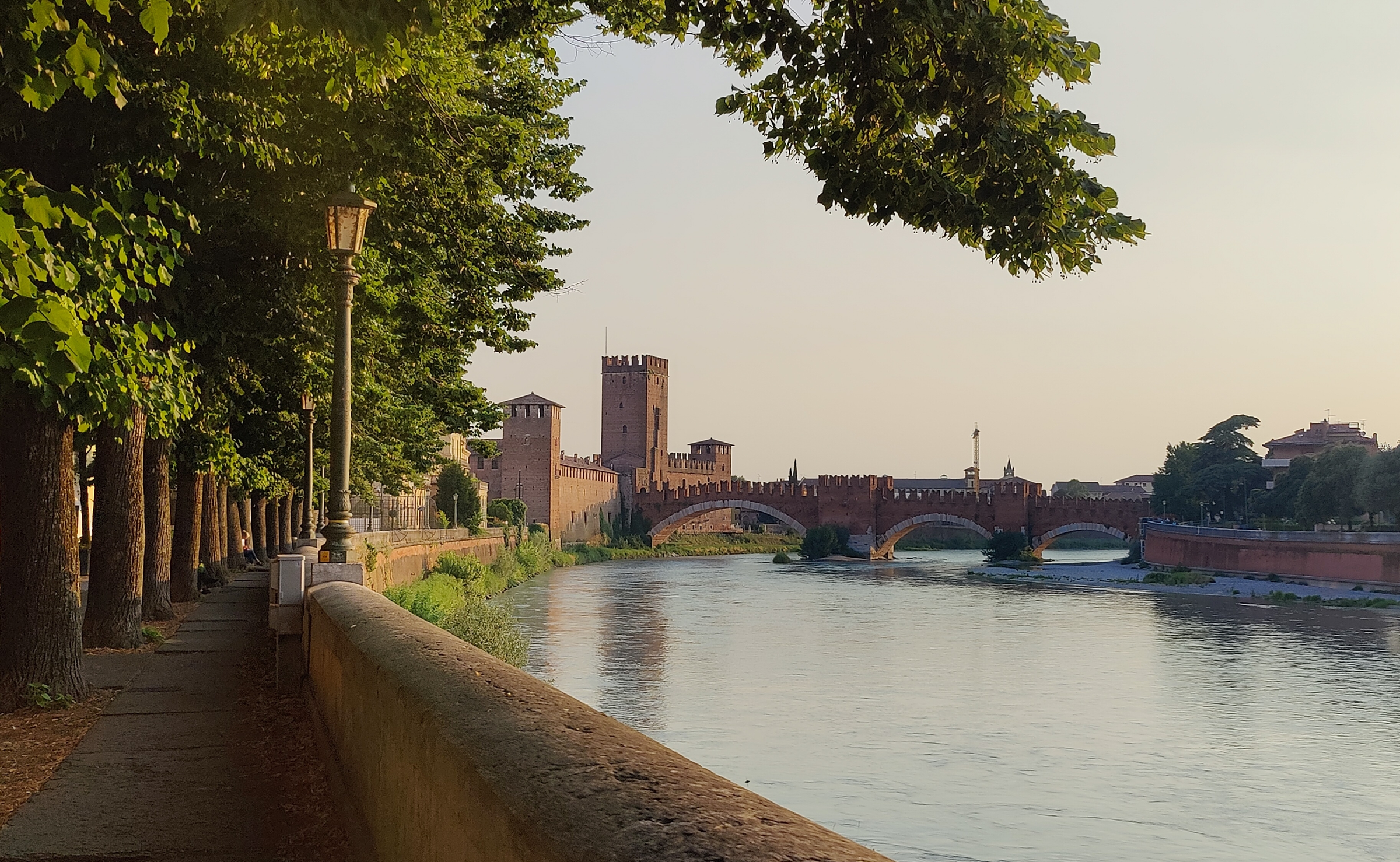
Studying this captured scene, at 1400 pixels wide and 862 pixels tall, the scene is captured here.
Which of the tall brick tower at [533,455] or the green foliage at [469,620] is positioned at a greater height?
the tall brick tower at [533,455]

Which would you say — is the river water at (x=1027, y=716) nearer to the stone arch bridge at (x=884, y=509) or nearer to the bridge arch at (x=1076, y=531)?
the bridge arch at (x=1076, y=531)

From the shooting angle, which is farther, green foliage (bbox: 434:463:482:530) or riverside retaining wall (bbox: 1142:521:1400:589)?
green foliage (bbox: 434:463:482:530)

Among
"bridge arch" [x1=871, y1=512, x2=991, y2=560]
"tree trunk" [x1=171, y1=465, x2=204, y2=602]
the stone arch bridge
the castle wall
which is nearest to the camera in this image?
"tree trunk" [x1=171, y1=465, x2=204, y2=602]

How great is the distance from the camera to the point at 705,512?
258 ft

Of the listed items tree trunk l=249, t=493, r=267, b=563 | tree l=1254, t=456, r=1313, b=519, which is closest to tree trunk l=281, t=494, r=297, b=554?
tree trunk l=249, t=493, r=267, b=563

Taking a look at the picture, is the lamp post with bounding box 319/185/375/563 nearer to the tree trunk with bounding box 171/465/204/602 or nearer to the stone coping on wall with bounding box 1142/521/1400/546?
the tree trunk with bounding box 171/465/204/602

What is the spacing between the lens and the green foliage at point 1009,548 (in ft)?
208

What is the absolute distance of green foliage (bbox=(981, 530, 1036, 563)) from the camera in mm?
63469

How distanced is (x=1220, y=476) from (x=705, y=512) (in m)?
30.1

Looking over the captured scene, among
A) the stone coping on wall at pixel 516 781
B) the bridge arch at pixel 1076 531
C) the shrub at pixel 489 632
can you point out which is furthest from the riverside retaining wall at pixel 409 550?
the bridge arch at pixel 1076 531

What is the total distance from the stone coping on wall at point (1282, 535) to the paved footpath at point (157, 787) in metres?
41.6

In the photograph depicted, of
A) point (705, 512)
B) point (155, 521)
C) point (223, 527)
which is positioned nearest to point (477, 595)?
point (223, 527)

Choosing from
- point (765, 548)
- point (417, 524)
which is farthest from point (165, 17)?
point (765, 548)

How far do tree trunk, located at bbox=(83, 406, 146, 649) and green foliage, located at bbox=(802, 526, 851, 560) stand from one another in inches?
2364
